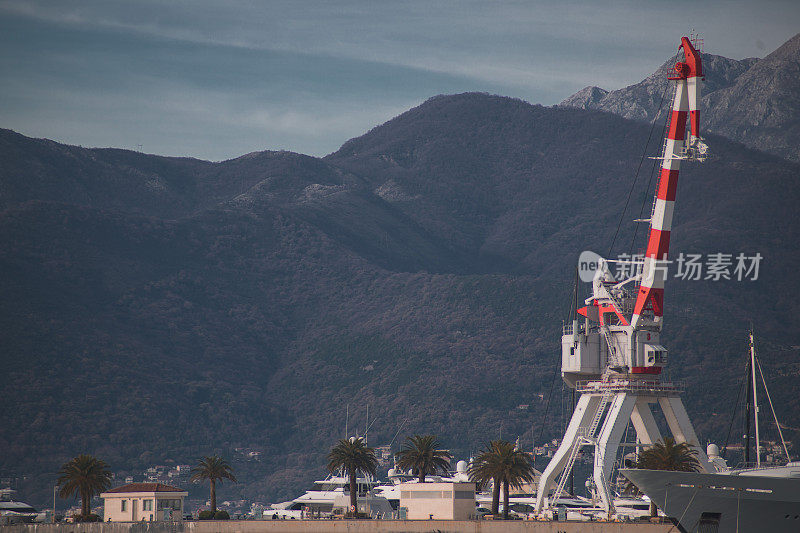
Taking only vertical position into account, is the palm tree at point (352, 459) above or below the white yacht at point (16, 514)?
above

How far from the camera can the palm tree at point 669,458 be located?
267 feet

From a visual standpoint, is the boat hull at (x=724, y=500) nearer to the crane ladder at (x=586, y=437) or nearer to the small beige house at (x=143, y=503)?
the crane ladder at (x=586, y=437)

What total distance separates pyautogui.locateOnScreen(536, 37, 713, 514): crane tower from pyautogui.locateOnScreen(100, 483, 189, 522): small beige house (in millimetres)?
26416

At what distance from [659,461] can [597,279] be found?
1490cm

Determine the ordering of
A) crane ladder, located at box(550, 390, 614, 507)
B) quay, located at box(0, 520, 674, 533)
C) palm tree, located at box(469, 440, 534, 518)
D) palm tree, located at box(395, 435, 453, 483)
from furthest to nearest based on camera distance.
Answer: palm tree, located at box(395, 435, 453, 483) → palm tree, located at box(469, 440, 534, 518) → crane ladder, located at box(550, 390, 614, 507) → quay, located at box(0, 520, 674, 533)

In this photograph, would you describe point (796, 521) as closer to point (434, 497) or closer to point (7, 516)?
point (434, 497)

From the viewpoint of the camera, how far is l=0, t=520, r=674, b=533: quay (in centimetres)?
7625

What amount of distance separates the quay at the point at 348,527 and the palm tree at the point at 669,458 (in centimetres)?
662

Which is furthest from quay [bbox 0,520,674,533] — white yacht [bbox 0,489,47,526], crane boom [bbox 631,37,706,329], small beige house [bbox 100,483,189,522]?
crane boom [bbox 631,37,706,329]

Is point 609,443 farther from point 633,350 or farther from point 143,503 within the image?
point 143,503

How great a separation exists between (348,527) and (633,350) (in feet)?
75.1

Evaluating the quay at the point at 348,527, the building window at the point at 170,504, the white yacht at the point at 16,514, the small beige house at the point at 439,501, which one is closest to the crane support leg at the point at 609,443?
the small beige house at the point at 439,501

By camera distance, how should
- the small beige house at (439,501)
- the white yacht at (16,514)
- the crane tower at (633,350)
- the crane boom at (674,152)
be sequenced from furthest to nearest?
the white yacht at (16,514) < the crane tower at (633,350) < the crane boom at (674,152) < the small beige house at (439,501)

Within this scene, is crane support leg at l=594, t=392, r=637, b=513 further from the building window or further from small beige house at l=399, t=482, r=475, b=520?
the building window
